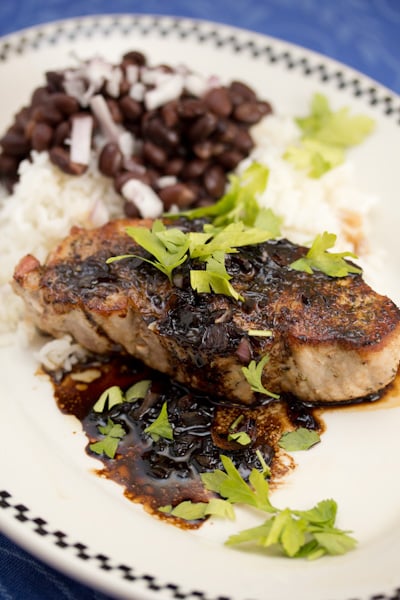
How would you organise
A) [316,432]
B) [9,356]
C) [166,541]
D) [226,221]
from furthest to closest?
1. [226,221]
2. [9,356]
3. [316,432]
4. [166,541]

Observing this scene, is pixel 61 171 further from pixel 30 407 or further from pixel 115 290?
pixel 30 407

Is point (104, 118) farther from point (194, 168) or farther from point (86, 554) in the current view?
point (86, 554)

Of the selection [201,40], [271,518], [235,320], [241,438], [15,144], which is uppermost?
[201,40]

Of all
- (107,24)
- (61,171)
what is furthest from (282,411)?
(107,24)

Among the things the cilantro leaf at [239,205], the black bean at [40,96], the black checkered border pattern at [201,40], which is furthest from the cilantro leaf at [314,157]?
the black bean at [40,96]

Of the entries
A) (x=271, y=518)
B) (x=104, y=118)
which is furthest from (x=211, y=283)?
(x=104, y=118)

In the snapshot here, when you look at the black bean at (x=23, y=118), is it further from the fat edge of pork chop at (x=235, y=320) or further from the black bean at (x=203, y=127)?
the fat edge of pork chop at (x=235, y=320)

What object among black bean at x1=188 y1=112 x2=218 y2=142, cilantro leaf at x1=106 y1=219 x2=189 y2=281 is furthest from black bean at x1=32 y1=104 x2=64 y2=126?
cilantro leaf at x1=106 y1=219 x2=189 y2=281
